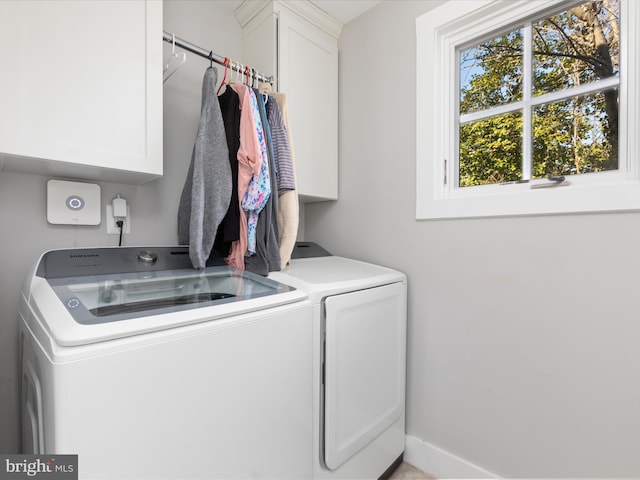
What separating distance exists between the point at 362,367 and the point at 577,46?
1.56 metres

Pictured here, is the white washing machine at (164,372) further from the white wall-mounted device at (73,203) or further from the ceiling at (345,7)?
the ceiling at (345,7)

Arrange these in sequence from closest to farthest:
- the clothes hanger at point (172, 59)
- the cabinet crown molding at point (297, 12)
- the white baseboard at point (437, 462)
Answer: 1. the clothes hanger at point (172, 59)
2. the white baseboard at point (437, 462)
3. the cabinet crown molding at point (297, 12)

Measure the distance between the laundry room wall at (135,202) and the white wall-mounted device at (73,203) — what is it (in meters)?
0.04

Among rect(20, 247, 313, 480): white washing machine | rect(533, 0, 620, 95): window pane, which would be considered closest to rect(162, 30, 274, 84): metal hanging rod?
rect(20, 247, 313, 480): white washing machine

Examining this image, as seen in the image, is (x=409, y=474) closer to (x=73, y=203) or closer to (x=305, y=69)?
(x=73, y=203)

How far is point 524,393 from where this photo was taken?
4.03 feet

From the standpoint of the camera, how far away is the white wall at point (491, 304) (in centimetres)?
106

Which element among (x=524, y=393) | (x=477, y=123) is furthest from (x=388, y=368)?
(x=477, y=123)

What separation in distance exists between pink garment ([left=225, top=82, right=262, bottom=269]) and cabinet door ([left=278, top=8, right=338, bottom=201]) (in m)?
0.40

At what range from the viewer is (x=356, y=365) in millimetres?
1201

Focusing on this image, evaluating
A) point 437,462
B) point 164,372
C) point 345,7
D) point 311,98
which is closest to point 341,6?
point 345,7
